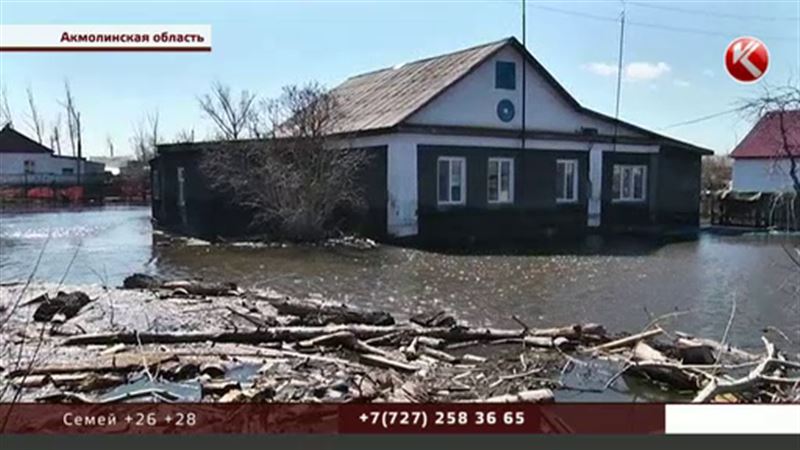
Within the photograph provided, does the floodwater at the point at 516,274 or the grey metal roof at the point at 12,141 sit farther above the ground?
the grey metal roof at the point at 12,141

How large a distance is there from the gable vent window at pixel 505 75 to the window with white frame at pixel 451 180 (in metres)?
0.55

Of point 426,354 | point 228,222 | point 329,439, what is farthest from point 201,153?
point 329,439

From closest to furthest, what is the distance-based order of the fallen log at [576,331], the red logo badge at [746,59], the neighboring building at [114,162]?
the red logo badge at [746,59]
the neighboring building at [114,162]
the fallen log at [576,331]

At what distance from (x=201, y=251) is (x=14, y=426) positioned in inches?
73.3

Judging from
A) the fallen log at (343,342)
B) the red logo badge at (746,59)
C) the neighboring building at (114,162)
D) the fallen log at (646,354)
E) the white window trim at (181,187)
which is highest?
the red logo badge at (746,59)

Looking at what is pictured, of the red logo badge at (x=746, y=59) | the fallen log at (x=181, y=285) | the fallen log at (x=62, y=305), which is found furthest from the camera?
the fallen log at (x=181, y=285)

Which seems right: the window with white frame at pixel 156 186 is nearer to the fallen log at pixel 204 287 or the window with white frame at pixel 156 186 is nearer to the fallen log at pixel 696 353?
the fallen log at pixel 204 287

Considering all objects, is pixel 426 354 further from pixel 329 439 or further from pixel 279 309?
pixel 329 439

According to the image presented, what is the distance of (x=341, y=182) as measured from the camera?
325cm

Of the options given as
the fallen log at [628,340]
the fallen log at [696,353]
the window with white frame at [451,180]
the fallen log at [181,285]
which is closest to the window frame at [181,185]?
the fallen log at [181,285]

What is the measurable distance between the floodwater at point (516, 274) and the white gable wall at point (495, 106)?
0.63m

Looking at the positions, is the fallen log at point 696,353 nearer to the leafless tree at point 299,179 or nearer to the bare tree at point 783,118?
the bare tree at point 783,118

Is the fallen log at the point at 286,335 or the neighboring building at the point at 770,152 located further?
the fallen log at the point at 286,335

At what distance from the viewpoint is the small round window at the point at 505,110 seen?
323cm
